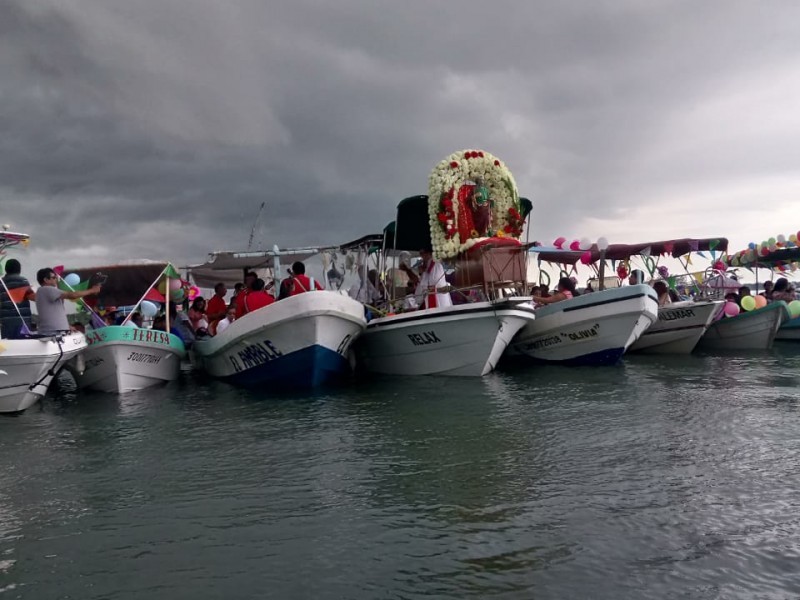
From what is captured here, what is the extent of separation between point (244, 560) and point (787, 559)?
3183 millimetres

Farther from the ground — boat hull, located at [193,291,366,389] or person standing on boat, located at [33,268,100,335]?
person standing on boat, located at [33,268,100,335]

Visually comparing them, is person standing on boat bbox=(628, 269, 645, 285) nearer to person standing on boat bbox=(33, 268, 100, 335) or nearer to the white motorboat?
the white motorboat

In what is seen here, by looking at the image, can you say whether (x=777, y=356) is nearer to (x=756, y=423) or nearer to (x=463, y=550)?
(x=756, y=423)

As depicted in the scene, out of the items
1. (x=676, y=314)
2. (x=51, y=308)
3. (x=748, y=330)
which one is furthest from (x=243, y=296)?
(x=748, y=330)

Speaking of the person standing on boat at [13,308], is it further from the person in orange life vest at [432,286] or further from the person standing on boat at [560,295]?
the person standing on boat at [560,295]

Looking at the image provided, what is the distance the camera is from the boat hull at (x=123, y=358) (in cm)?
1098

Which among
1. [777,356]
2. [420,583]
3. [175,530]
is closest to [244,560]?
[175,530]

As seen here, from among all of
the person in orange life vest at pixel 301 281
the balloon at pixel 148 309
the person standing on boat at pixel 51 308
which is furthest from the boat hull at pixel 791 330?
the person standing on boat at pixel 51 308

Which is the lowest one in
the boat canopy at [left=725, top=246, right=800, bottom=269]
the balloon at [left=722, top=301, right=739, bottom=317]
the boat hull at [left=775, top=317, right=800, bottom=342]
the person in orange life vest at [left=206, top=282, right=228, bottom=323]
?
the boat hull at [left=775, top=317, right=800, bottom=342]

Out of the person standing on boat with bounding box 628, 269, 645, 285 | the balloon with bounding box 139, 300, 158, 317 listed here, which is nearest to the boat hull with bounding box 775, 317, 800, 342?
the person standing on boat with bounding box 628, 269, 645, 285

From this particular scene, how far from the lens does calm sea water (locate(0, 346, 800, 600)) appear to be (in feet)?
11.1

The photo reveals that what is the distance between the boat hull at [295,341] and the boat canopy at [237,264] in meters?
2.55

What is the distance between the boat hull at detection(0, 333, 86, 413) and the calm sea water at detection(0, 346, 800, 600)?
532mm

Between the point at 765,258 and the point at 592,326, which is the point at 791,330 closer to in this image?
the point at 765,258
